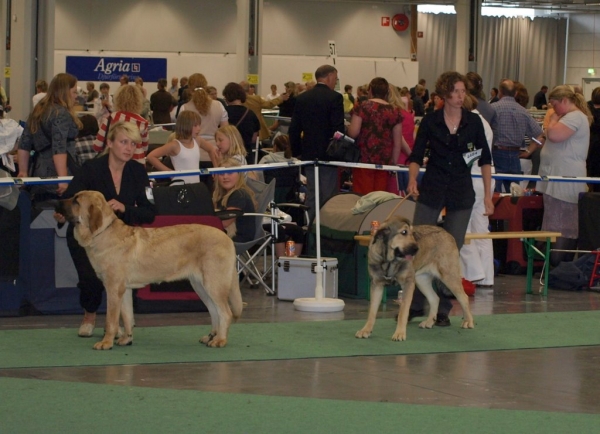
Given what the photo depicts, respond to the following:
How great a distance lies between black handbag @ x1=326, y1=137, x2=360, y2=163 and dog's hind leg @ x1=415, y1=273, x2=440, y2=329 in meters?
2.11

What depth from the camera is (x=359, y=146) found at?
9.34m

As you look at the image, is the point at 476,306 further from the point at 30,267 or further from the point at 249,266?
the point at 30,267

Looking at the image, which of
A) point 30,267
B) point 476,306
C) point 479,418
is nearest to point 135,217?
point 30,267

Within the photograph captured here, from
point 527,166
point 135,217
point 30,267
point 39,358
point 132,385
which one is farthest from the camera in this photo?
point 527,166

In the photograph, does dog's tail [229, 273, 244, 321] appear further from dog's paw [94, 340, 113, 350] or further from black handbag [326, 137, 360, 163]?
black handbag [326, 137, 360, 163]

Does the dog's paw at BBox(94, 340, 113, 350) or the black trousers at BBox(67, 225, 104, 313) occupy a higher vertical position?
the black trousers at BBox(67, 225, 104, 313)

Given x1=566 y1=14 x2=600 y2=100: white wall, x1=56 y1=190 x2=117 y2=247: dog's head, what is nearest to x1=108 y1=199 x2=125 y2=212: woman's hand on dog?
x1=56 y1=190 x2=117 y2=247: dog's head

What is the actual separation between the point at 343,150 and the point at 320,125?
401 mm

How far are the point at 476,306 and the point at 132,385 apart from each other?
386cm

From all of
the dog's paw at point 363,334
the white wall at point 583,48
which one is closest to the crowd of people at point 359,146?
the dog's paw at point 363,334

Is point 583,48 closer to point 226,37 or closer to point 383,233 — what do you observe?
A: point 226,37

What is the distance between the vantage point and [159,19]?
3083cm

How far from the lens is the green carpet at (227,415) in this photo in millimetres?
4293

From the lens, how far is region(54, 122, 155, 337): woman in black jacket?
6234mm
